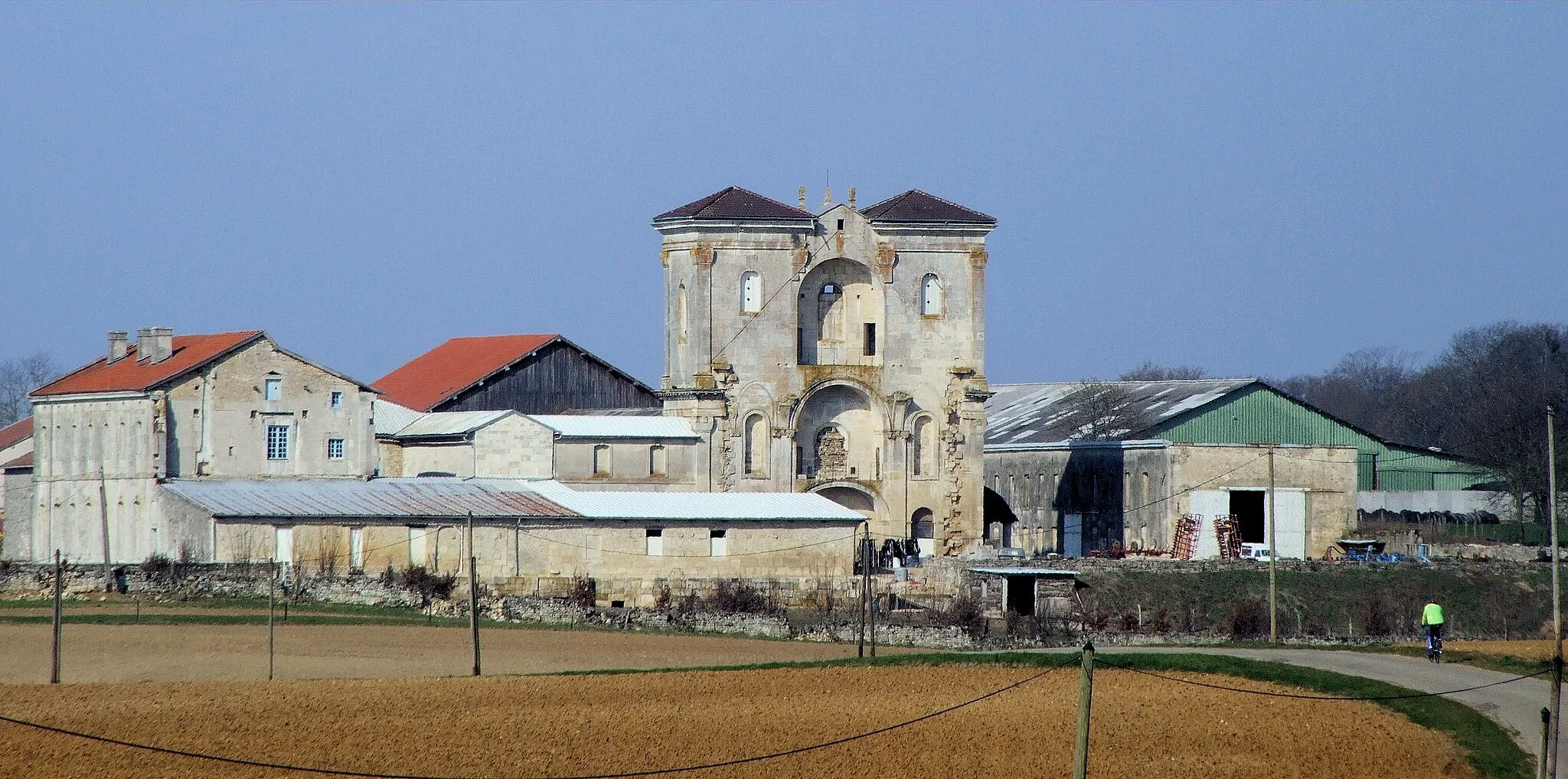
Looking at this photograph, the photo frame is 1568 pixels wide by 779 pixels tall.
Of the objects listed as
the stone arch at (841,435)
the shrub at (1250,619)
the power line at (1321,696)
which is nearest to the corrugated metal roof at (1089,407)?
the stone arch at (841,435)

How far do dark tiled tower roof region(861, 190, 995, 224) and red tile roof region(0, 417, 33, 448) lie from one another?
34776mm

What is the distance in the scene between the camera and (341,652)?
4253 centimetres

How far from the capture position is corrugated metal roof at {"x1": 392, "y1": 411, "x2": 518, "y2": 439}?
62906 mm

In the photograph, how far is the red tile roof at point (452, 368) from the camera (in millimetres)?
71875

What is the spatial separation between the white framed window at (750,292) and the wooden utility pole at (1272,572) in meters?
15.8

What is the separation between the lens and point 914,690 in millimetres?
36969

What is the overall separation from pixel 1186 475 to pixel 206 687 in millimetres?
40737

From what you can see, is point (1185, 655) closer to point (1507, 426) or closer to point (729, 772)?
point (729, 772)

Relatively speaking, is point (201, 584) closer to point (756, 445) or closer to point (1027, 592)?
point (756, 445)

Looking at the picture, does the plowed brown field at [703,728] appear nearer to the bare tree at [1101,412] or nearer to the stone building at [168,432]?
the stone building at [168,432]

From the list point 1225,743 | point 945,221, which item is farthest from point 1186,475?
point 1225,743

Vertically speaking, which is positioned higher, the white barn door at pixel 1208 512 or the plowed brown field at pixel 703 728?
the white barn door at pixel 1208 512

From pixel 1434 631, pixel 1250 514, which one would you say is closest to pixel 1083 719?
pixel 1434 631

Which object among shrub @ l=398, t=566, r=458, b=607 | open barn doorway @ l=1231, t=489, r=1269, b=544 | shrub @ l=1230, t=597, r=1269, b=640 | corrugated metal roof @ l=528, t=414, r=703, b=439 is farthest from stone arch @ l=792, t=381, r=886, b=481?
shrub @ l=398, t=566, r=458, b=607
